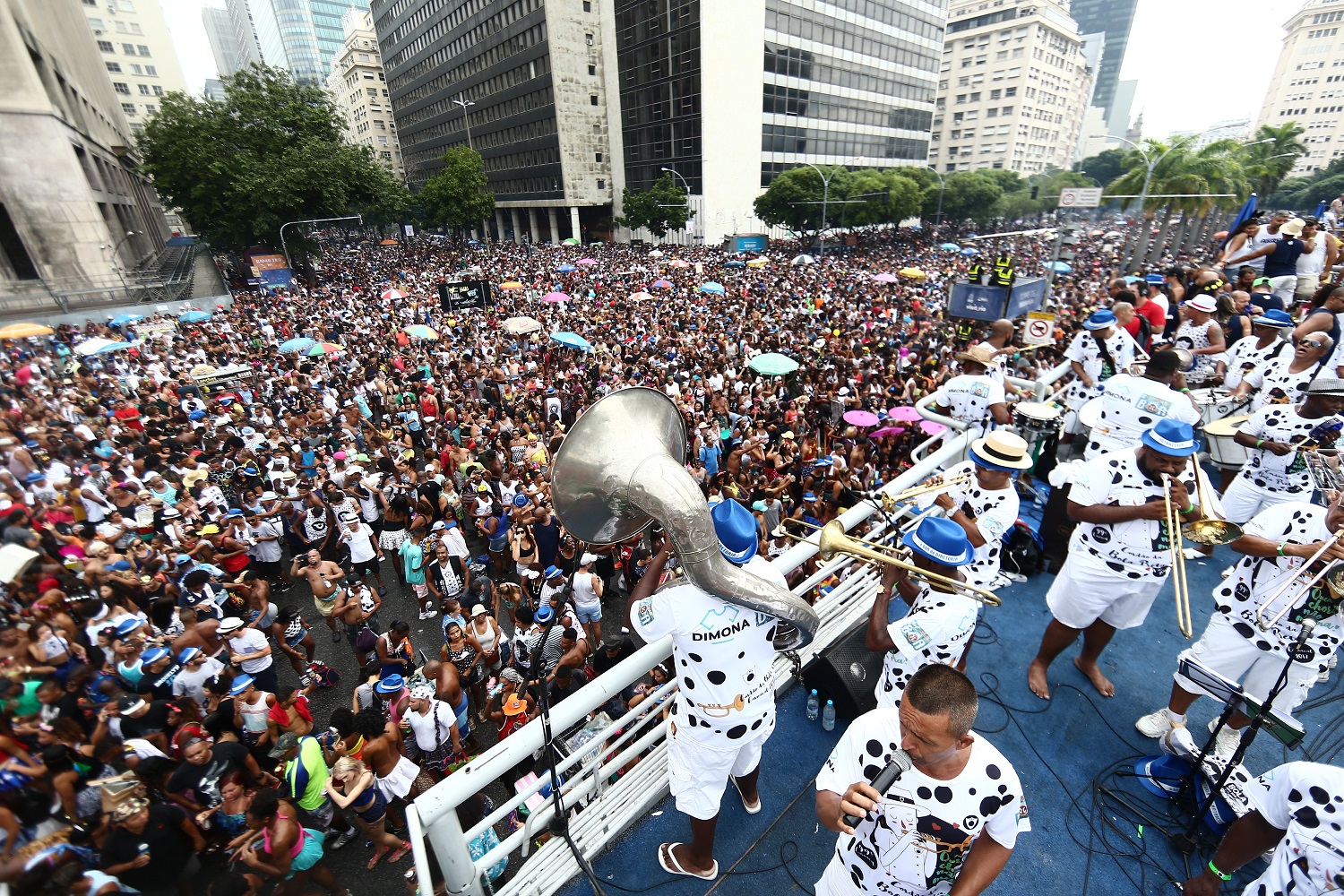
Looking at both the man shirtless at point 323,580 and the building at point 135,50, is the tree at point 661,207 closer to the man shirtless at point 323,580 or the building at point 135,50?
the man shirtless at point 323,580

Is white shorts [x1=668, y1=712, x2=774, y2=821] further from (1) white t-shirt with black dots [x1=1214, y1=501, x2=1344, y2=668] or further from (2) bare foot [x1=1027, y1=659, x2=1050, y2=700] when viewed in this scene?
(1) white t-shirt with black dots [x1=1214, y1=501, x2=1344, y2=668]

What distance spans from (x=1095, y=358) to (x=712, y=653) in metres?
6.97

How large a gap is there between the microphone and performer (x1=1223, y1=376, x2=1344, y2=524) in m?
3.71

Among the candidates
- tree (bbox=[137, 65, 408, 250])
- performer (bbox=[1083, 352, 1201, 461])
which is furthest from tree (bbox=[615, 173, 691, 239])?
performer (bbox=[1083, 352, 1201, 461])

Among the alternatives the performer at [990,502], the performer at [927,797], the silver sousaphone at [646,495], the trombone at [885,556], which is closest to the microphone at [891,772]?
the performer at [927,797]

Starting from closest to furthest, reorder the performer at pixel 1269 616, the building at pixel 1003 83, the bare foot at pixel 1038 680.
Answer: the performer at pixel 1269 616
the bare foot at pixel 1038 680
the building at pixel 1003 83

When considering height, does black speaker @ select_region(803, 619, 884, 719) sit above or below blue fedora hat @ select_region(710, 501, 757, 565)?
below

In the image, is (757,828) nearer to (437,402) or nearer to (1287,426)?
(1287,426)

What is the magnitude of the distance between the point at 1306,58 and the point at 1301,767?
13248 centimetres

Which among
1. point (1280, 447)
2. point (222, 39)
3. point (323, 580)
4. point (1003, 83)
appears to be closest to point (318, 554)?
point (323, 580)

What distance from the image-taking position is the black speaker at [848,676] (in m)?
3.37

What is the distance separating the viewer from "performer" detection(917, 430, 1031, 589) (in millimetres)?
3316

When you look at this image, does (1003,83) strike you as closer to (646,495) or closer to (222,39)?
(646,495)

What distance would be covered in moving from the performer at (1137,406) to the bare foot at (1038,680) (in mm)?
1726
